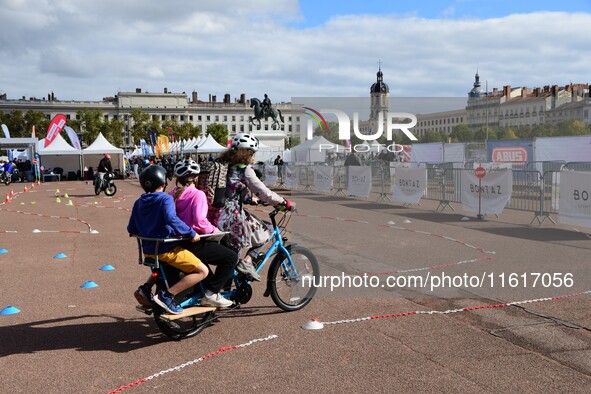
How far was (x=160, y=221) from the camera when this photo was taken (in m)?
A: 4.91

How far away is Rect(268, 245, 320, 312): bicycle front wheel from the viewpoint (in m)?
5.86

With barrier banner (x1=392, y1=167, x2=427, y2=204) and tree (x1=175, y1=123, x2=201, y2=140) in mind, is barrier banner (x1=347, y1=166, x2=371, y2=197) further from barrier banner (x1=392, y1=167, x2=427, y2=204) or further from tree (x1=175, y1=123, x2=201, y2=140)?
tree (x1=175, y1=123, x2=201, y2=140)

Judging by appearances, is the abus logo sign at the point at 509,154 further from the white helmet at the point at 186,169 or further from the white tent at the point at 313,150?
the white helmet at the point at 186,169

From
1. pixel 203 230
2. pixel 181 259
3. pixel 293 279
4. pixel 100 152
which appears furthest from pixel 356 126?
pixel 181 259

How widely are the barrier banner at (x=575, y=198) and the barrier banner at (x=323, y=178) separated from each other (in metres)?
12.6

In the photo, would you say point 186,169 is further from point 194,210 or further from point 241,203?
point 241,203

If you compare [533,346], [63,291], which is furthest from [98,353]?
[533,346]

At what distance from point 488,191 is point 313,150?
28.2 m

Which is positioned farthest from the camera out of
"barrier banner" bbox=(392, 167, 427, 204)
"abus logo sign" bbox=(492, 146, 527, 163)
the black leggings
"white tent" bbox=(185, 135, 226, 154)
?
"white tent" bbox=(185, 135, 226, 154)

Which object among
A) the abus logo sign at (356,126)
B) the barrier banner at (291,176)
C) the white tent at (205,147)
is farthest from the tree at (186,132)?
the barrier banner at (291,176)

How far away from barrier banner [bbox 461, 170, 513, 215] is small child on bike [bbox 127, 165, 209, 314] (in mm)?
10541

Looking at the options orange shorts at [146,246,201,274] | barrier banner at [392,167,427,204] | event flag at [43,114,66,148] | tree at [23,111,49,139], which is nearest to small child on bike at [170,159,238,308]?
orange shorts at [146,246,201,274]

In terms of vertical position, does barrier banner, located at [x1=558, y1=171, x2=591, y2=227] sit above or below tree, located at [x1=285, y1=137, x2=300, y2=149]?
below

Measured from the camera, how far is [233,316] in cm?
583
